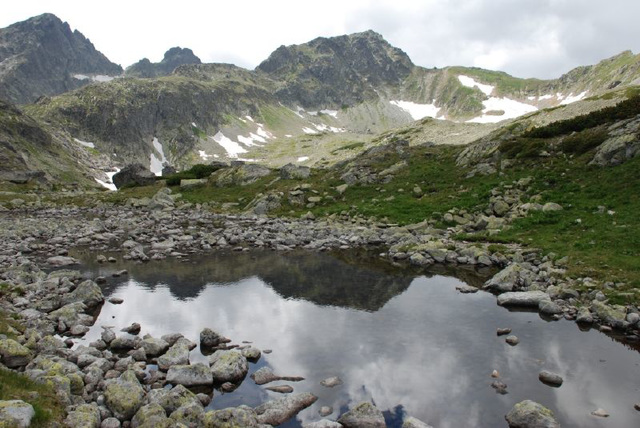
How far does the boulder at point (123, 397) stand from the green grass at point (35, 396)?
3.92 ft

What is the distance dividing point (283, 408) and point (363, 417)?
7.25ft

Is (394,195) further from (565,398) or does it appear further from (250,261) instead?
(565,398)

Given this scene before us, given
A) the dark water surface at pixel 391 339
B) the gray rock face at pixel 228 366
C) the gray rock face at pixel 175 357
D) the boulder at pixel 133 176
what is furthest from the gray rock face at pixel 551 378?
the boulder at pixel 133 176

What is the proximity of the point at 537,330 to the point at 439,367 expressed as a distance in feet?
18.3

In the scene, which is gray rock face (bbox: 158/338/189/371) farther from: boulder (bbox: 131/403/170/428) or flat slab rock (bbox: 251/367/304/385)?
boulder (bbox: 131/403/170/428)

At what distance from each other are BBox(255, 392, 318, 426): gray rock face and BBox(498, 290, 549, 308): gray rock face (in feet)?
39.2

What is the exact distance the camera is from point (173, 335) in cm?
1598

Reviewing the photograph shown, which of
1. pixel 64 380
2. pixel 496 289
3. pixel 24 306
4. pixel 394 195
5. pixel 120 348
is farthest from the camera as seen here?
pixel 394 195

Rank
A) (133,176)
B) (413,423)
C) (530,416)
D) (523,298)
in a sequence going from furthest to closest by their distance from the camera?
(133,176), (523,298), (530,416), (413,423)

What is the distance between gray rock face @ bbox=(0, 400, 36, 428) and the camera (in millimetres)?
7945

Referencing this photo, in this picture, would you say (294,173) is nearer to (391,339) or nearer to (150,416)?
(391,339)

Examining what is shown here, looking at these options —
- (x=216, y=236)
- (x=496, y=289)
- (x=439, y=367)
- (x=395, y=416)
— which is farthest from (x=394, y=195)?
(x=395, y=416)

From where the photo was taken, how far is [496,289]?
21797 millimetres

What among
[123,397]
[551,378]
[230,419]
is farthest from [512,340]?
[123,397]
